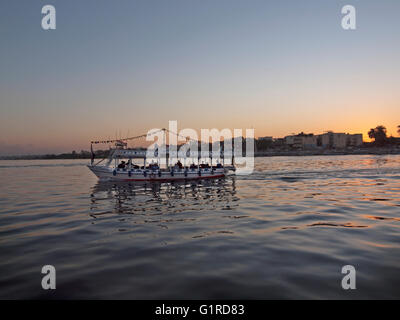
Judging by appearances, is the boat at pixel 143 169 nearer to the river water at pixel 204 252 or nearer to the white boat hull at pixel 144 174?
the white boat hull at pixel 144 174

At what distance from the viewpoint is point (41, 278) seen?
8.20m

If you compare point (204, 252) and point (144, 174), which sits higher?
point (144, 174)

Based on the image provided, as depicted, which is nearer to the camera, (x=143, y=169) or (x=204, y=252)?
(x=204, y=252)

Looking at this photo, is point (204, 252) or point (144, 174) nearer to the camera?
point (204, 252)

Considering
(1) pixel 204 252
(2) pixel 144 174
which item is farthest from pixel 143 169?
(1) pixel 204 252

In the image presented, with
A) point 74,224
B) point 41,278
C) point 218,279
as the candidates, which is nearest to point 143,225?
point 74,224

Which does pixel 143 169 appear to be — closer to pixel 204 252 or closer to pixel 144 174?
pixel 144 174

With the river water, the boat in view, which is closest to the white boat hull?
the boat

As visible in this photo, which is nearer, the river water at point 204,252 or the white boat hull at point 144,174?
the river water at point 204,252

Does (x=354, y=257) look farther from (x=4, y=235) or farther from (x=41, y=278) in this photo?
(x=4, y=235)

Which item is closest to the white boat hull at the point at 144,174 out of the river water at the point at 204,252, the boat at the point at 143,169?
the boat at the point at 143,169

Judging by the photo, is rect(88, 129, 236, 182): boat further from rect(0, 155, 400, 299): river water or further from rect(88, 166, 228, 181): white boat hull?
rect(0, 155, 400, 299): river water

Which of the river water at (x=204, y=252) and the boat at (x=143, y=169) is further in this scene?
the boat at (x=143, y=169)

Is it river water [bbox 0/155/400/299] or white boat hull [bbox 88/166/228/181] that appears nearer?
river water [bbox 0/155/400/299]
